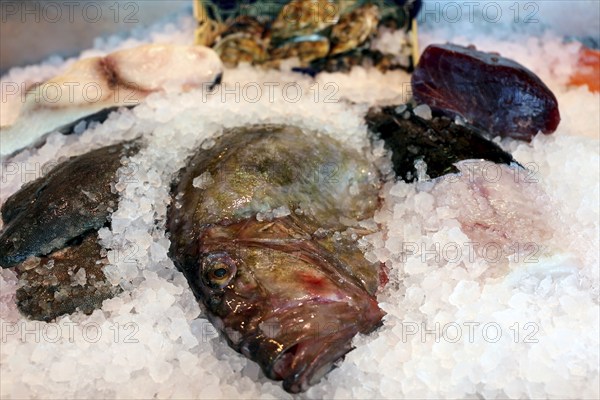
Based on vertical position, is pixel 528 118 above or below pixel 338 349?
above

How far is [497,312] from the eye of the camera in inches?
81.0

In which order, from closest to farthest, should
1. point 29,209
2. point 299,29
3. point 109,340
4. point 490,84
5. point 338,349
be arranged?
point 338,349
point 109,340
point 29,209
point 490,84
point 299,29

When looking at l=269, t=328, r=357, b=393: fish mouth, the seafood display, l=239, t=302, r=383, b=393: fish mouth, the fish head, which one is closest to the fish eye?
the fish head

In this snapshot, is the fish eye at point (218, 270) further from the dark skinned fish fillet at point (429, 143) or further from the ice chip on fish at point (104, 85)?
the ice chip on fish at point (104, 85)

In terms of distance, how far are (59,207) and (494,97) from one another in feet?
7.24

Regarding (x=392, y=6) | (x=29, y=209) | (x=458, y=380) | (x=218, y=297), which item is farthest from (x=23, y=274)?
(x=392, y=6)

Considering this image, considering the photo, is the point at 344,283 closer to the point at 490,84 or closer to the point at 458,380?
the point at 458,380

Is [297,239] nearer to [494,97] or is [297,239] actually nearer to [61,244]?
[61,244]

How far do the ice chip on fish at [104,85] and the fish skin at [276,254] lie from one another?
86 cm

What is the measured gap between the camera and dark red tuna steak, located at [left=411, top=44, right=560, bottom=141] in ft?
9.28

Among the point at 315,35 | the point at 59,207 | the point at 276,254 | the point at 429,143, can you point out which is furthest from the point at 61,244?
the point at 315,35

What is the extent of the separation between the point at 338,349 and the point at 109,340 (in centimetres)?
89

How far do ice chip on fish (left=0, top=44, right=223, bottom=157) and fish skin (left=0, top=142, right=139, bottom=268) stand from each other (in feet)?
1.85

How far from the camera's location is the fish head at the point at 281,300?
1.77 metres
